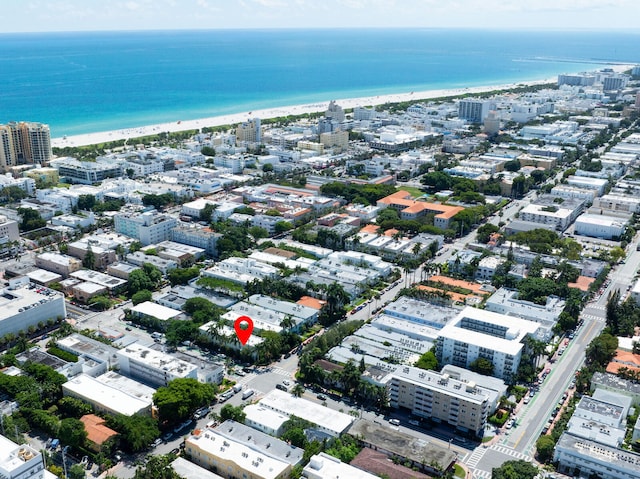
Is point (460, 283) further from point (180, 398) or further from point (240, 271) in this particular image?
point (180, 398)

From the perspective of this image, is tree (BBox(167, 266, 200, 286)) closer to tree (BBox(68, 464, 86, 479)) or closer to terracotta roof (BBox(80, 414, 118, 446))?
terracotta roof (BBox(80, 414, 118, 446))

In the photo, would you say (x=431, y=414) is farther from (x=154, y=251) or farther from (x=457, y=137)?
(x=457, y=137)

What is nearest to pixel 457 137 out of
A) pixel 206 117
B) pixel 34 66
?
pixel 206 117

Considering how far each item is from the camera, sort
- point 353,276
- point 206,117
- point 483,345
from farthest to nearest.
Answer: point 206,117 → point 353,276 → point 483,345

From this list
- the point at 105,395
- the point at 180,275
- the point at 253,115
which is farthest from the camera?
Answer: the point at 253,115

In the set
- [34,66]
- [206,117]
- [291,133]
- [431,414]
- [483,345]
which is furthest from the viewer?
[34,66]

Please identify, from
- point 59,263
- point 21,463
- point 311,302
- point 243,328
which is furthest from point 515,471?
point 59,263
